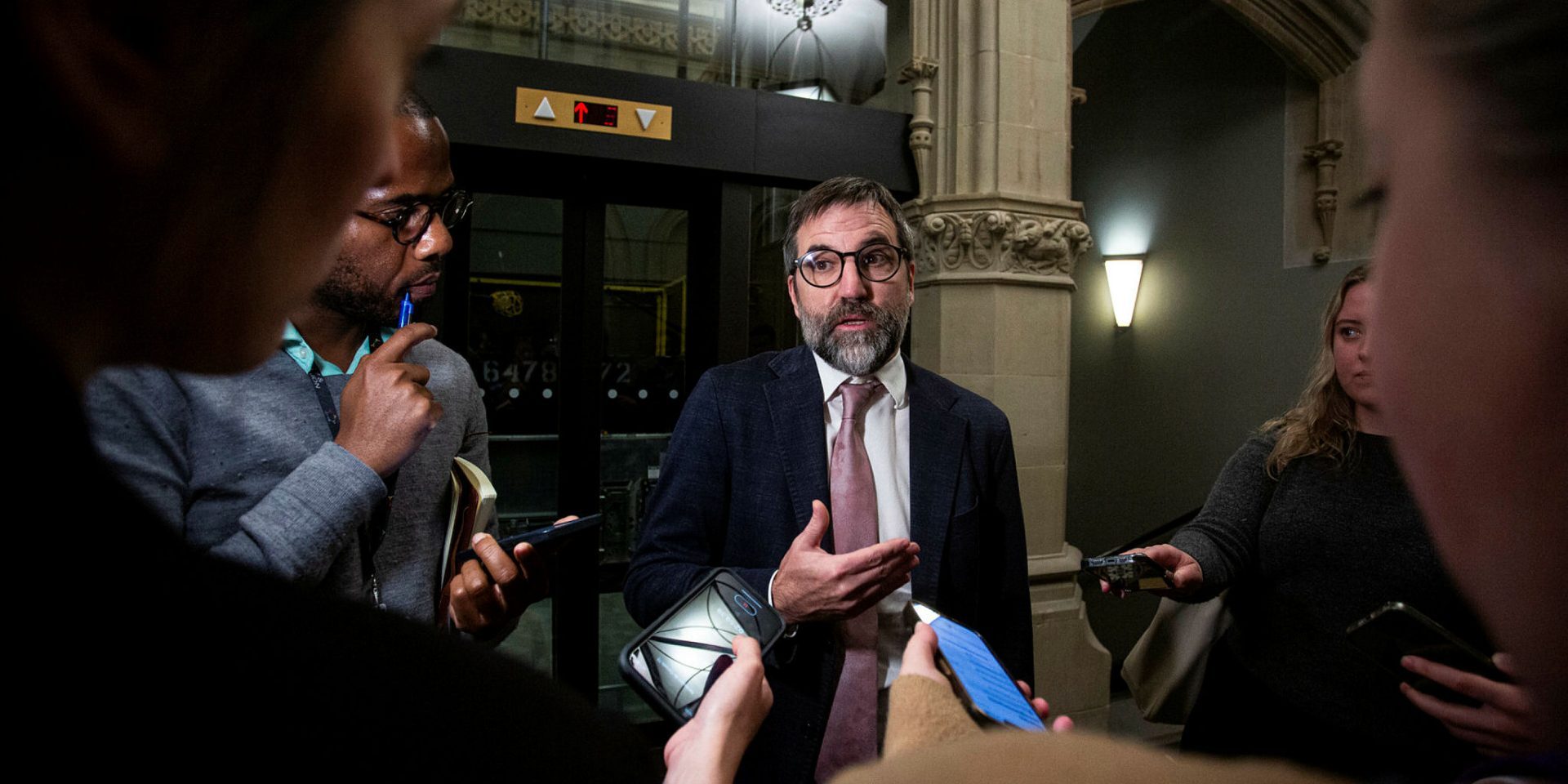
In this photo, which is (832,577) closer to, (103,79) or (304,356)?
(304,356)

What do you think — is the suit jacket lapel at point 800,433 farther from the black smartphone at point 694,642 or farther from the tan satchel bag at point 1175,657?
the tan satchel bag at point 1175,657

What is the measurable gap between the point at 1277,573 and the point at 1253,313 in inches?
152

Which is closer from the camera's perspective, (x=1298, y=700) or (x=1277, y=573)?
(x=1298, y=700)

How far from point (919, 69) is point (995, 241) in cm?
84

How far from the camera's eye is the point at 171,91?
29 cm

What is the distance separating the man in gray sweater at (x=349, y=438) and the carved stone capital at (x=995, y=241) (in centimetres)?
231

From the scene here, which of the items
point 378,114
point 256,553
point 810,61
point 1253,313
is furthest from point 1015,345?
point 378,114

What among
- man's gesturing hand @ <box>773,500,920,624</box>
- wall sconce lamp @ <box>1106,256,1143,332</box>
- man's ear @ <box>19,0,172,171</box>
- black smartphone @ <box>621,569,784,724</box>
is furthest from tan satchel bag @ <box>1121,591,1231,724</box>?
wall sconce lamp @ <box>1106,256,1143,332</box>

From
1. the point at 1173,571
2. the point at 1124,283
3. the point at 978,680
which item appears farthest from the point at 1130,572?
the point at 1124,283

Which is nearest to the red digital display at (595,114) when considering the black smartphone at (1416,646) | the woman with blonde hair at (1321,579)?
the woman with blonde hair at (1321,579)

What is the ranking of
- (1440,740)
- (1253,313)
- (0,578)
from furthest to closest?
(1253,313), (1440,740), (0,578)

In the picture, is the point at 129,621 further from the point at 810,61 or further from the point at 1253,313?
the point at 1253,313

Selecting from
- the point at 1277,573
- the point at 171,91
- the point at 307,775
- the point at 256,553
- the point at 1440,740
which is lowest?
the point at 1440,740

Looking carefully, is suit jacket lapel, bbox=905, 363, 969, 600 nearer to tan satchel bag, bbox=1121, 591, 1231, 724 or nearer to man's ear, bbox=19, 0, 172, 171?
tan satchel bag, bbox=1121, 591, 1231, 724
